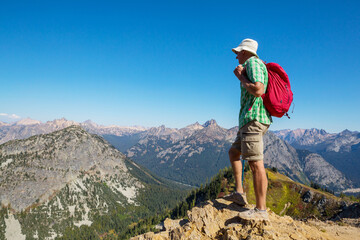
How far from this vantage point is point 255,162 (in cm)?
642

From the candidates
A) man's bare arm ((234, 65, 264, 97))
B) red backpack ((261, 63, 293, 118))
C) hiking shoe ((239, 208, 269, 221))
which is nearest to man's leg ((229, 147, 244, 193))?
hiking shoe ((239, 208, 269, 221))

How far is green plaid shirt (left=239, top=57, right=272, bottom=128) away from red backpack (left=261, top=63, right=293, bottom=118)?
0.61 feet

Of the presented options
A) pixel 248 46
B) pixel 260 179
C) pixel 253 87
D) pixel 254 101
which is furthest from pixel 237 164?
pixel 248 46

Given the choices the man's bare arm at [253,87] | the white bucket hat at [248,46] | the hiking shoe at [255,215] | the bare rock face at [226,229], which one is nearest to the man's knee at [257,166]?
the hiking shoe at [255,215]

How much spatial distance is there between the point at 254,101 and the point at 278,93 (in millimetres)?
716

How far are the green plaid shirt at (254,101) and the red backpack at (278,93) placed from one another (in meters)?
0.19

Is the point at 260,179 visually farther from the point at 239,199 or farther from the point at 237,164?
the point at 239,199

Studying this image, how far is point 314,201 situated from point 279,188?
44.0 ft

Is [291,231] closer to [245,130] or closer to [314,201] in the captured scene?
[245,130]

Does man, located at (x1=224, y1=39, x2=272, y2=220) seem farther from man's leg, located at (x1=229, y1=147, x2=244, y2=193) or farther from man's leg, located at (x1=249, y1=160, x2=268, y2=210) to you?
man's leg, located at (x1=229, y1=147, x2=244, y2=193)

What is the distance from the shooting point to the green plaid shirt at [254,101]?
596 centimetres

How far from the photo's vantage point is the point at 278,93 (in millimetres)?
6195

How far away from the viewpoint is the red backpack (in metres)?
6.18

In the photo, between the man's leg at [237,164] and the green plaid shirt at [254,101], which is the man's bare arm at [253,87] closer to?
the green plaid shirt at [254,101]
